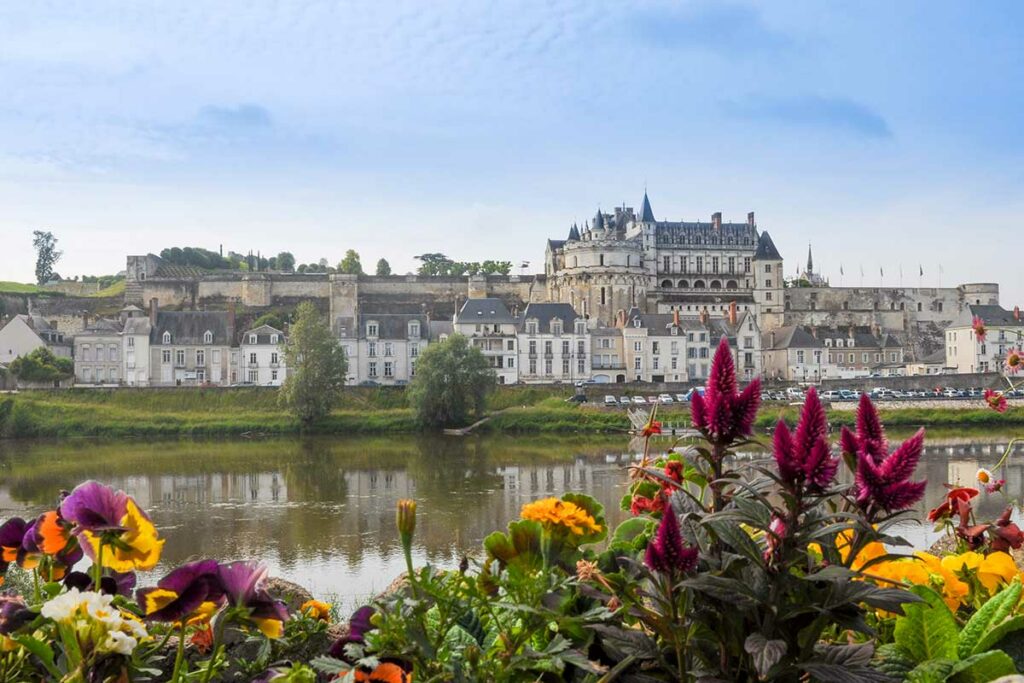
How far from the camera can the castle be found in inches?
2408

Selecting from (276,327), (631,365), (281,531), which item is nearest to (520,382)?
(631,365)

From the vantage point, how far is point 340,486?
895 inches

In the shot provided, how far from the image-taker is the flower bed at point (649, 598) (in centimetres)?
205

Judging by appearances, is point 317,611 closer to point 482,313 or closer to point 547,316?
point 547,316

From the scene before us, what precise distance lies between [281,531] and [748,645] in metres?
15.1

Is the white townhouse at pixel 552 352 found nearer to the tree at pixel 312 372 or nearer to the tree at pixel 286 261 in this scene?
the tree at pixel 312 372

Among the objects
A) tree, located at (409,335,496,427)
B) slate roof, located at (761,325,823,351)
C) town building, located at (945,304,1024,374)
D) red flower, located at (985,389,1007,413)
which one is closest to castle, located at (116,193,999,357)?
slate roof, located at (761,325,823,351)

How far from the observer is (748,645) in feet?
6.68

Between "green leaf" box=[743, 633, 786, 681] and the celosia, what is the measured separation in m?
0.20

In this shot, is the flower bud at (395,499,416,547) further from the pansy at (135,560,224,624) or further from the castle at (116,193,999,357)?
the castle at (116,193,999,357)

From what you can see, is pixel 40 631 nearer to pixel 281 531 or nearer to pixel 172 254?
pixel 281 531

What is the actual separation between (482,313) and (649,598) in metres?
48.3

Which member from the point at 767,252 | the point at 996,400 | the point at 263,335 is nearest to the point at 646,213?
the point at 767,252

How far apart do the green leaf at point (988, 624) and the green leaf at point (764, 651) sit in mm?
636
